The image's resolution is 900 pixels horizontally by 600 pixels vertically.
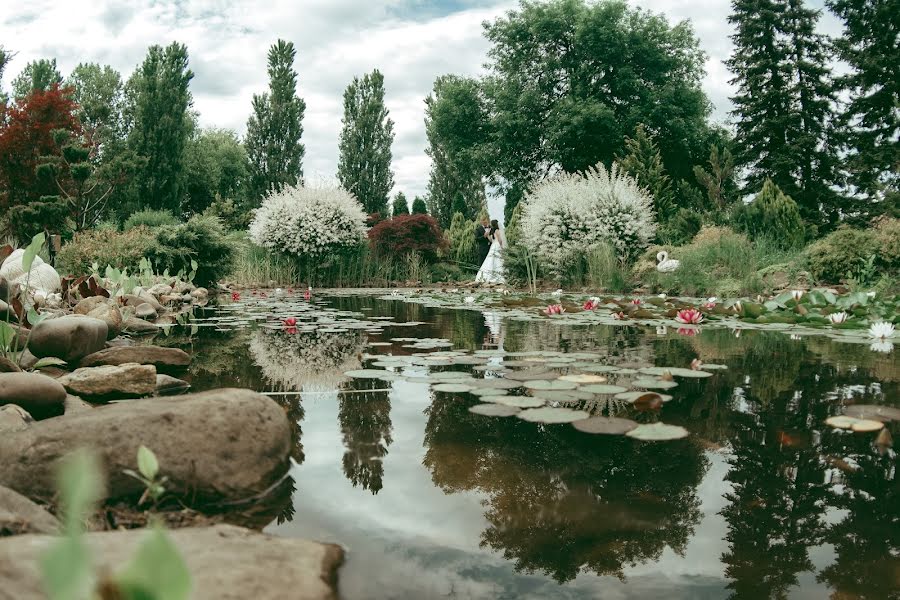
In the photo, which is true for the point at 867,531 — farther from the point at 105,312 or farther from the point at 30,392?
the point at 105,312

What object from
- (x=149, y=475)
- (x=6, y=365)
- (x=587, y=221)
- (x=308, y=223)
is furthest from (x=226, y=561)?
(x=308, y=223)

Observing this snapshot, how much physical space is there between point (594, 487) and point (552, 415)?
567mm

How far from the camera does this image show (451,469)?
1.51 m

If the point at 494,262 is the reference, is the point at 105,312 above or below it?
below

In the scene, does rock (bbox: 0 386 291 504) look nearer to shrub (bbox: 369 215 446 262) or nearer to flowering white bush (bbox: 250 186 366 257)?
flowering white bush (bbox: 250 186 366 257)

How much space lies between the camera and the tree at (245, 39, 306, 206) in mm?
26000

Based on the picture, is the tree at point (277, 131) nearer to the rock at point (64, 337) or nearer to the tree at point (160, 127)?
the tree at point (160, 127)

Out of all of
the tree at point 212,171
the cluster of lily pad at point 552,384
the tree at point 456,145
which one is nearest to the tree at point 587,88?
the tree at point 456,145

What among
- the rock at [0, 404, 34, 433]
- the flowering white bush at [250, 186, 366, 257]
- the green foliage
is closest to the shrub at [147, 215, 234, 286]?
the flowering white bush at [250, 186, 366, 257]

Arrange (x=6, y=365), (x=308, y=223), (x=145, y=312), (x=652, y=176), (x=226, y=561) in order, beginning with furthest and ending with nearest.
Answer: (x=652, y=176)
(x=308, y=223)
(x=145, y=312)
(x=6, y=365)
(x=226, y=561)

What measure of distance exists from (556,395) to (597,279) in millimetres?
8626

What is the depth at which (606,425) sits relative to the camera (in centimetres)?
178

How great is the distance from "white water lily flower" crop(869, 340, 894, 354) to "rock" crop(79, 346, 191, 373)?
3.82 m

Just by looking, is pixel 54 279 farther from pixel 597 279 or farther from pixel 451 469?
pixel 597 279
